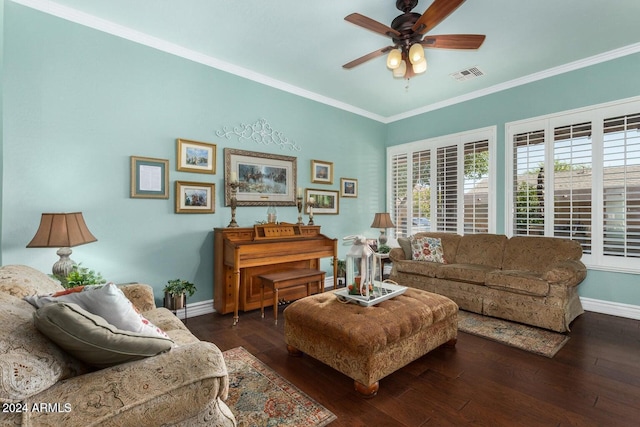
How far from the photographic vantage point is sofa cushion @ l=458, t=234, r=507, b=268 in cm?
411

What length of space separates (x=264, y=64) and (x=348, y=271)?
2.84 meters

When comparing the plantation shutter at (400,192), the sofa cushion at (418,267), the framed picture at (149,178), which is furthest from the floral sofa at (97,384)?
the plantation shutter at (400,192)

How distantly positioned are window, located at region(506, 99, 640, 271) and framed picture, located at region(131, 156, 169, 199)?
4.61 meters

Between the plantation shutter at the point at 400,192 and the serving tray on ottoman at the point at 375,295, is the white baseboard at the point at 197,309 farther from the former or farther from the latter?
the plantation shutter at the point at 400,192

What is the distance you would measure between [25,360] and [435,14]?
3025 millimetres

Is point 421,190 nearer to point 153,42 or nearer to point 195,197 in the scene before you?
point 195,197

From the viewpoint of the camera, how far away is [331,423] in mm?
1813

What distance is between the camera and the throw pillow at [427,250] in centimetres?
446

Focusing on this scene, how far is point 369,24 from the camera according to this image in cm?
246

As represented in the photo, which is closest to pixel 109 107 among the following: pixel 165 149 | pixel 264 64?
pixel 165 149

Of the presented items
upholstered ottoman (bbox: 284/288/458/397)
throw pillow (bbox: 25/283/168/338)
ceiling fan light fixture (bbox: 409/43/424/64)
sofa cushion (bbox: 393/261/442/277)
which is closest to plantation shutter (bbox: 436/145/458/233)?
sofa cushion (bbox: 393/261/442/277)

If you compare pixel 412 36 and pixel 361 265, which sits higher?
pixel 412 36

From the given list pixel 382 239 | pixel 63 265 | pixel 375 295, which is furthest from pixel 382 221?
pixel 63 265

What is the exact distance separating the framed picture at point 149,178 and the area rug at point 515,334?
3595mm
